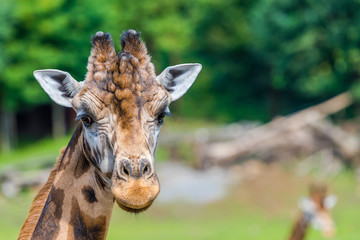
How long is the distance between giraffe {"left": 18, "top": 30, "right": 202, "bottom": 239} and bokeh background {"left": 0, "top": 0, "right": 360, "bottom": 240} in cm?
1170

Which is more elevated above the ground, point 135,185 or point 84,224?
point 135,185

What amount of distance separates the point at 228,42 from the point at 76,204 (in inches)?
1374

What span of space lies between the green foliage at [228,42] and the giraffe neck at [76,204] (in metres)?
22.9

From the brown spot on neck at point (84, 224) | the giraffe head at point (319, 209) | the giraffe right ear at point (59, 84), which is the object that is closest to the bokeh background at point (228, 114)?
the giraffe head at point (319, 209)

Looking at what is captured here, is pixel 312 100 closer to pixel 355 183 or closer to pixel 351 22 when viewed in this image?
pixel 351 22

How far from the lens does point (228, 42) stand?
38625 millimetres

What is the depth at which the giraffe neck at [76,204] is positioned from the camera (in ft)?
14.6

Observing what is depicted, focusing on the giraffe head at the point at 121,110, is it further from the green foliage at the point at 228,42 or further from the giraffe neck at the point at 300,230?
the green foliage at the point at 228,42

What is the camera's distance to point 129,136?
4.04 metres

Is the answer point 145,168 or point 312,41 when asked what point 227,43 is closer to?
point 312,41

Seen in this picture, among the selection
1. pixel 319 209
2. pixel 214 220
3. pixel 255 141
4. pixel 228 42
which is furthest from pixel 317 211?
pixel 228 42

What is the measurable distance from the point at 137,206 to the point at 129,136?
1.80 ft

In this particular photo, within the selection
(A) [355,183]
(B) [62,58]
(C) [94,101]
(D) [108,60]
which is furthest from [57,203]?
(B) [62,58]

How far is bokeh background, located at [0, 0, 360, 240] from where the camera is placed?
67.6 feet
